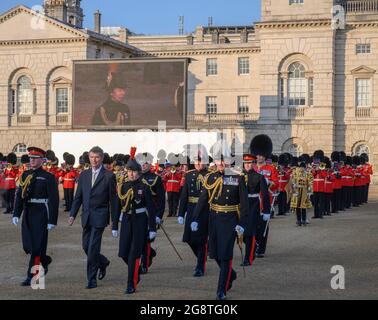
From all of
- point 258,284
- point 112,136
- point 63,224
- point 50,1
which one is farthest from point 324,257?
point 50,1

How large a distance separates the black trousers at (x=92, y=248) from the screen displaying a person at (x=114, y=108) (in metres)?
32.7

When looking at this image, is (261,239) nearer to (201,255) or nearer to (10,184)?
(201,255)

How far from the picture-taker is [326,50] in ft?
147

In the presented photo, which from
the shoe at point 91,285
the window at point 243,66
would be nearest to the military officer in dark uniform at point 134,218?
the shoe at point 91,285

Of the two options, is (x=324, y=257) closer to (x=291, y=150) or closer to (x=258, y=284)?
(x=258, y=284)

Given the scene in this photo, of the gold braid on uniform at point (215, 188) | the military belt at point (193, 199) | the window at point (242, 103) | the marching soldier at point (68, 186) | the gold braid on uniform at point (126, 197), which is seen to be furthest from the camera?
the window at point (242, 103)

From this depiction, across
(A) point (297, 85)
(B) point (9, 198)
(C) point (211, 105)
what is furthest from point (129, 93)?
(B) point (9, 198)

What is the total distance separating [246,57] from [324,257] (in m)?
41.0

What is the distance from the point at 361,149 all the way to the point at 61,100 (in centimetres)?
1962

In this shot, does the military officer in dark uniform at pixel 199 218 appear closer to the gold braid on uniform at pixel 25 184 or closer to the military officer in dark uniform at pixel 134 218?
the military officer in dark uniform at pixel 134 218

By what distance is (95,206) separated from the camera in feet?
36.6

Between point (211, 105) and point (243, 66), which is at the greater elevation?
point (243, 66)

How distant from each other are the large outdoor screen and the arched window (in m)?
10.7

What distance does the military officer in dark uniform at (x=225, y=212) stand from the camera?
10.2 meters
